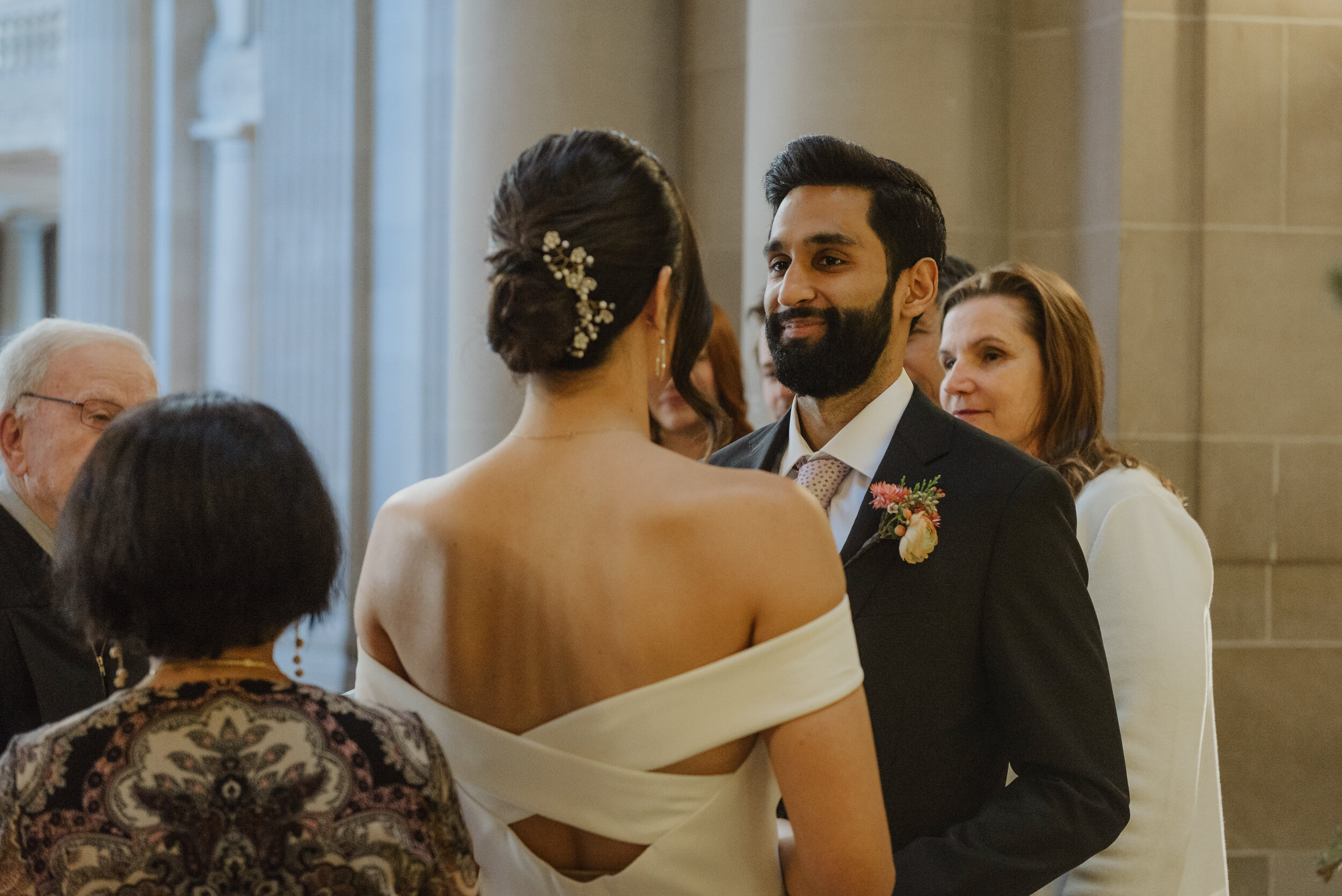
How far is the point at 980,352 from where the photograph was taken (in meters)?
3.62

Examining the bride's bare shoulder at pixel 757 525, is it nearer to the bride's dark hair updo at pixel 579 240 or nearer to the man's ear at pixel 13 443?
the bride's dark hair updo at pixel 579 240

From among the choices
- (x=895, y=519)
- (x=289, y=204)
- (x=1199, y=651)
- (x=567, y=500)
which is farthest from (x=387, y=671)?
(x=289, y=204)

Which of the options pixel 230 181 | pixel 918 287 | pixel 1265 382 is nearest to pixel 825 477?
pixel 918 287

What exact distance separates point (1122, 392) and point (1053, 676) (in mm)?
2886

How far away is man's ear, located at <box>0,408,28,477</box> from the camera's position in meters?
2.97

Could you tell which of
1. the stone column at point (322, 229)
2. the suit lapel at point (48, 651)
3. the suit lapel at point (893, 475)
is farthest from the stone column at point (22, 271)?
the suit lapel at point (893, 475)

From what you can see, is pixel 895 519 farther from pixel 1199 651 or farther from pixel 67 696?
pixel 67 696

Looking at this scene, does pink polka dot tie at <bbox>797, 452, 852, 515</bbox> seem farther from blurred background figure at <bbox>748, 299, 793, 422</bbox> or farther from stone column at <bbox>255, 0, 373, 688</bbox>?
stone column at <bbox>255, 0, 373, 688</bbox>

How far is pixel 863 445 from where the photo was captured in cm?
266

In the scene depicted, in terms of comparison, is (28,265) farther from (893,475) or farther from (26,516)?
(893,475)

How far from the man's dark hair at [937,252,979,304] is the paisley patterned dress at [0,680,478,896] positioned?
311 cm

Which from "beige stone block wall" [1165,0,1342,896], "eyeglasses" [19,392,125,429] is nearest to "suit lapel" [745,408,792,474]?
"eyeglasses" [19,392,125,429]

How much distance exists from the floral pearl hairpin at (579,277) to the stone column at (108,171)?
10289 mm

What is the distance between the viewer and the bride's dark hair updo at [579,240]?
1803 mm
